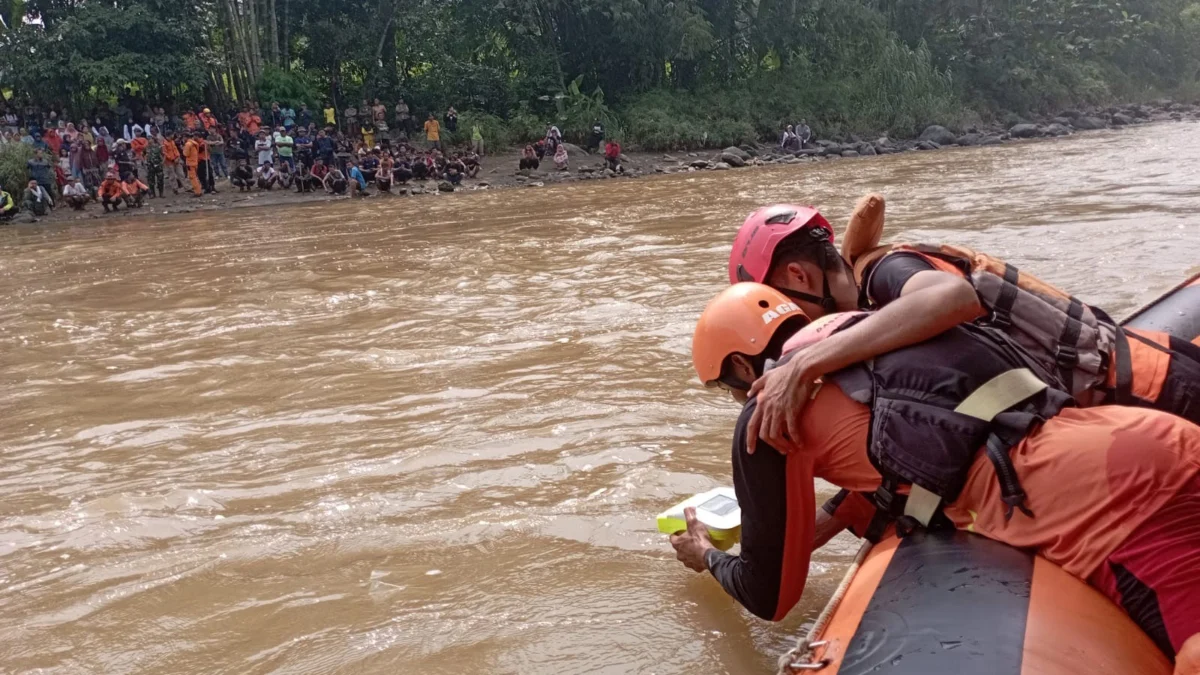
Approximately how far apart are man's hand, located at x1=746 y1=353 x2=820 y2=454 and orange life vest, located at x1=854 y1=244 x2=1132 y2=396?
1.47 feet

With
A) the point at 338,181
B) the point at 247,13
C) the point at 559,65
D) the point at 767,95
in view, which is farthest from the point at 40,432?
the point at 767,95

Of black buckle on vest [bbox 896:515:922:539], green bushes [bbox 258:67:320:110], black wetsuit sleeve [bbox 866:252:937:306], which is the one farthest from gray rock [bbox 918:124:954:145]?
black buckle on vest [bbox 896:515:922:539]

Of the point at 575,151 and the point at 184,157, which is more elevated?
the point at 184,157

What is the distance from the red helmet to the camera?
2756 millimetres

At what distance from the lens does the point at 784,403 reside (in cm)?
210

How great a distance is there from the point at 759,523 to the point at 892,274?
0.68m

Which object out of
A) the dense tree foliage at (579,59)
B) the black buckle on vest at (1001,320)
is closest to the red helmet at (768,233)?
the black buckle on vest at (1001,320)

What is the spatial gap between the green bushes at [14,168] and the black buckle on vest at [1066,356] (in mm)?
21447

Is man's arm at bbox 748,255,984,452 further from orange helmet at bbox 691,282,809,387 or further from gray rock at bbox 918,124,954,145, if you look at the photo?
gray rock at bbox 918,124,954,145

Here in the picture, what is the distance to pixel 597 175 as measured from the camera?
24047 millimetres

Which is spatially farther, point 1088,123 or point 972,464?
point 1088,123

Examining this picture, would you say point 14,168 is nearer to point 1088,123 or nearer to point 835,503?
point 835,503

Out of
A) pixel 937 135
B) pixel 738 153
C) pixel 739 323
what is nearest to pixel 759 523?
pixel 739 323

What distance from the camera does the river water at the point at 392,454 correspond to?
2.94 metres
